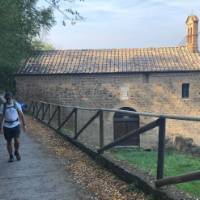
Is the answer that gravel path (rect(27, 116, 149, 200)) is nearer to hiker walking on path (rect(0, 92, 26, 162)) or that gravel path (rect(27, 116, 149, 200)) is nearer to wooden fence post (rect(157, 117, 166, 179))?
wooden fence post (rect(157, 117, 166, 179))

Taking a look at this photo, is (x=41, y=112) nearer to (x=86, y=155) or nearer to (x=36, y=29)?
(x=36, y=29)

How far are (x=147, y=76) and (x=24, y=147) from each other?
2192 centimetres

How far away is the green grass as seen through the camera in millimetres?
5457

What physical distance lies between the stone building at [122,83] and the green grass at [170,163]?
80.8 feet

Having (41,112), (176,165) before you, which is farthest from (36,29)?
(176,165)

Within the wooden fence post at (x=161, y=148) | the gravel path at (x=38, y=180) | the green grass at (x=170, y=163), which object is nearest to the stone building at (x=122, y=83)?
the gravel path at (x=38, y=180)

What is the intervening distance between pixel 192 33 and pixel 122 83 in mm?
8565

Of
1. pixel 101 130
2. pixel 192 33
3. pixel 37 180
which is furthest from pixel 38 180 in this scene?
pixel 192 33

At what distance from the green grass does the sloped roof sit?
24.8 metres

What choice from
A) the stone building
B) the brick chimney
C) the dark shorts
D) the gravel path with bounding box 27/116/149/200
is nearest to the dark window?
the stone building

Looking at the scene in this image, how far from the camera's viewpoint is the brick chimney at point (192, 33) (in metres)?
36.3

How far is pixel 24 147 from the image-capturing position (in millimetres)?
12633

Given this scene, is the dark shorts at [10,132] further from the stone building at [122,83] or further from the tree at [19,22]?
the stone building at [122,83]

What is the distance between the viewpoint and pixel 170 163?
642 centimetres
